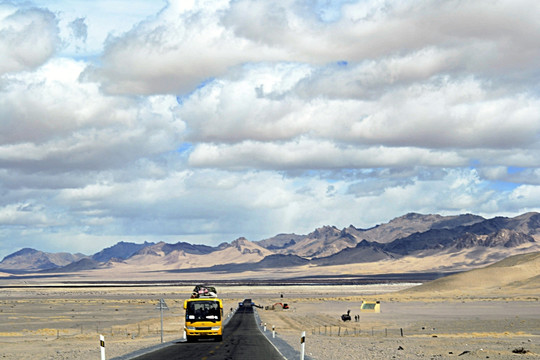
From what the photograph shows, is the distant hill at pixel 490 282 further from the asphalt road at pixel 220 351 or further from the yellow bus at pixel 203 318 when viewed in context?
the asphalt road at pixel 220 351

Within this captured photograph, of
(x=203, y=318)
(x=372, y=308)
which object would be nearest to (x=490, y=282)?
(x=372, y=308)

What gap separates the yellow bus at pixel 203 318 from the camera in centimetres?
4838

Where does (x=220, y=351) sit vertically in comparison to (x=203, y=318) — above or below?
below

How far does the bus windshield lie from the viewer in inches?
1902

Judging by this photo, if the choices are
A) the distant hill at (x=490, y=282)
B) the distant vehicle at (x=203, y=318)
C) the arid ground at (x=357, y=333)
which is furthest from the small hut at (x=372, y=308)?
the distant vehicle at (x=203, y=318)

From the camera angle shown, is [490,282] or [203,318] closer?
[203,318]

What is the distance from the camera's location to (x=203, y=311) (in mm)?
48500

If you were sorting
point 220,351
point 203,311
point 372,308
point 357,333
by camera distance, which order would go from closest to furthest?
1. point 220,351
2. point 203,311
3. point 357,333
4. point 372,308

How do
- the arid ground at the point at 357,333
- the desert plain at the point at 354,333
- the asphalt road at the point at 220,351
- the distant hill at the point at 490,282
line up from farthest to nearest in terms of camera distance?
the distant hill at the point at 490,282 → the arid ground at the point at 357,333 → the desert plain at the point at 354,333 → the asphalt road at the point at 220,351

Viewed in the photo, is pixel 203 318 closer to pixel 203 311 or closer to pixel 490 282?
pixel 203 311

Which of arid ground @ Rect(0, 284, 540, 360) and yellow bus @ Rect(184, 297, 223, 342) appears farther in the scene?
yellow bus @ Rect(184, 297, 223, 342)

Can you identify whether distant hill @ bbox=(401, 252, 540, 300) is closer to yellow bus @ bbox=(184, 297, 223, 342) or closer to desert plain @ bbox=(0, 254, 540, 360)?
desert plain @ bbox=(0, 254, 540, 360)

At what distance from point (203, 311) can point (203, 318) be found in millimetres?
658

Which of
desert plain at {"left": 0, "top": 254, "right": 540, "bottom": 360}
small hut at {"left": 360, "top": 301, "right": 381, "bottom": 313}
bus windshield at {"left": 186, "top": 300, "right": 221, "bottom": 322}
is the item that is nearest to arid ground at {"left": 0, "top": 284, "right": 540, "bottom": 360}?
desert plain at {"left": 0, "top": 254, "right": 540, "bottom": 360}
